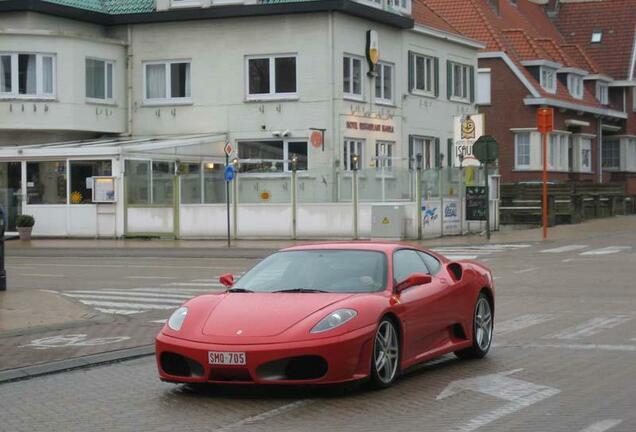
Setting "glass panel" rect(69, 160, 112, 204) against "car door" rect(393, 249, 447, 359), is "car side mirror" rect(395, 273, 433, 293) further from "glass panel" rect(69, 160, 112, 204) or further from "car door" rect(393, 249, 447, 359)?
"glass panel" rect(69, 160, 112, 204)

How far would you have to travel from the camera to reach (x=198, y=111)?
1684 inches

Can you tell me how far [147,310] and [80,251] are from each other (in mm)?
16462

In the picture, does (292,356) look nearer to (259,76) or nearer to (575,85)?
(259,76)

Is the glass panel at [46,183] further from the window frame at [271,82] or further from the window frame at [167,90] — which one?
the window frame at [271,82]

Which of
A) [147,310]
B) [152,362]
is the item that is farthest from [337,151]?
[152,362]

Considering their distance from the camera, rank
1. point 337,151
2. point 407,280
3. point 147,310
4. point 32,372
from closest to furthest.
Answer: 1. point 407,280
2. point 32,372
3. point 147,310
4. point 337,151

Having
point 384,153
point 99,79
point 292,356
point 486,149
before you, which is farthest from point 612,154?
point 292,356

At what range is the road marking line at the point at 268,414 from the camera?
8.66 metres

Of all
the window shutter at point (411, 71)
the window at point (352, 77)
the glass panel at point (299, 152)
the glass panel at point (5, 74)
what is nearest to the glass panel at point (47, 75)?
the glass panel at point (5, 74)

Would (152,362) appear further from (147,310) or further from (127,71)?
(127,71)

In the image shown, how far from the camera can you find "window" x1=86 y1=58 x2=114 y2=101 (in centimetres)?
4225

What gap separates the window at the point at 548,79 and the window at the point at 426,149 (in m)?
13.2

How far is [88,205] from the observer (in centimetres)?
3925

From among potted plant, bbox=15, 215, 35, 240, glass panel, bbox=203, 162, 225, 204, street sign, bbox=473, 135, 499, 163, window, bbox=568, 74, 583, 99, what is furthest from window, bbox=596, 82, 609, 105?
potted plant, bbox=15, 215, 35, 240
